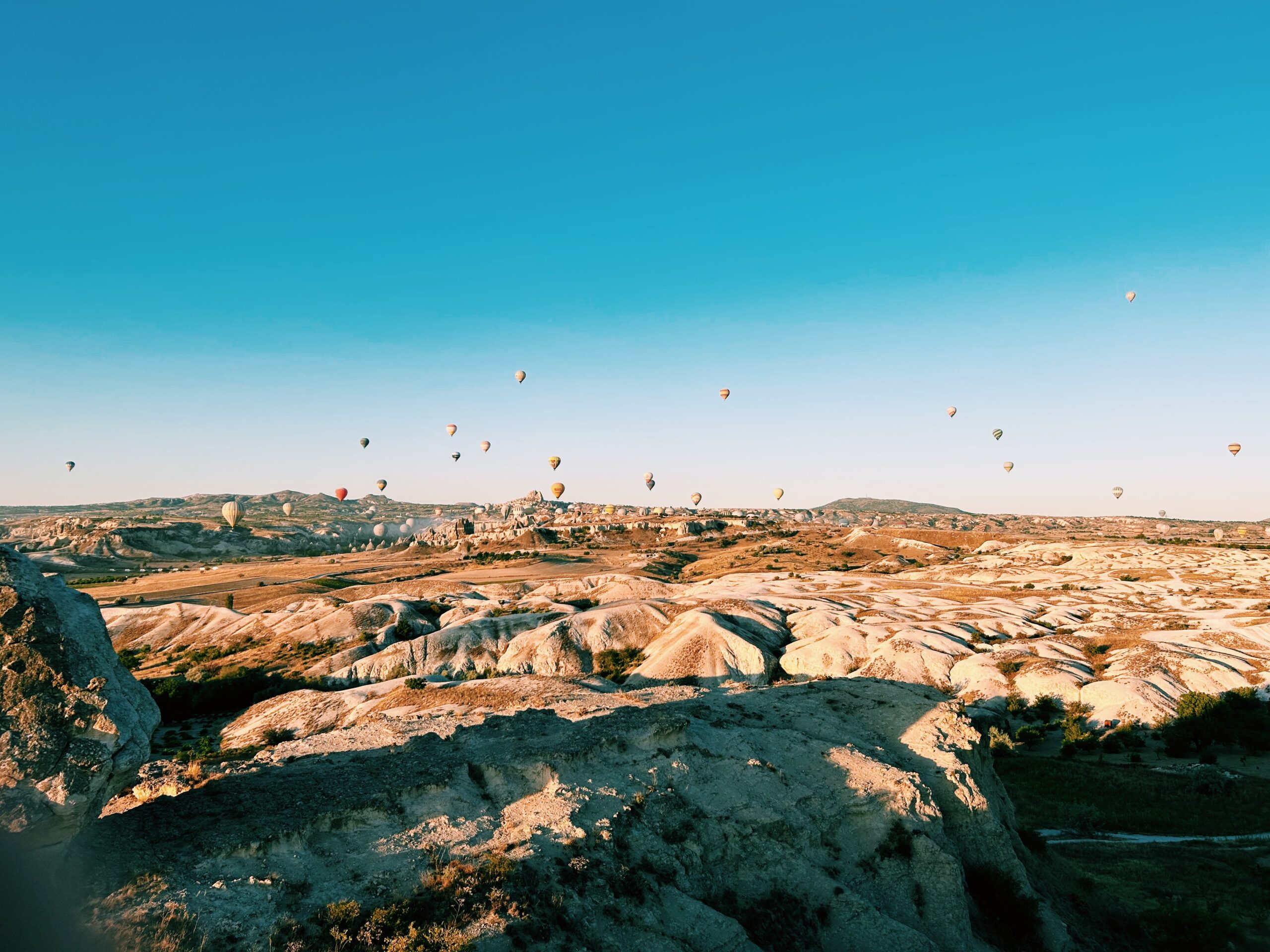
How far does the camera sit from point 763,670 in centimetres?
5528

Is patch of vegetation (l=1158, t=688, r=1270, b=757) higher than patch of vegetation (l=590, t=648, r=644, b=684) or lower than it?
higher

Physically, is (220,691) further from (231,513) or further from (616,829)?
(231,513)

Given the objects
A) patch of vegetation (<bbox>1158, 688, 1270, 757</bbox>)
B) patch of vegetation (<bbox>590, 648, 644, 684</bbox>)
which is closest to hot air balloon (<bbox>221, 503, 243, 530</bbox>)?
patch of vegetation (<bbox>590, 648, 644, 684</bbox>)

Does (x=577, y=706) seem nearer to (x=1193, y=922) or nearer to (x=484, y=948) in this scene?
(x=484, y=948)

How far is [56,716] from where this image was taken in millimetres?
11703

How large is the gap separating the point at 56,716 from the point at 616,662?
52.1 m

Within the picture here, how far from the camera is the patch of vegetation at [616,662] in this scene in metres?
58.9

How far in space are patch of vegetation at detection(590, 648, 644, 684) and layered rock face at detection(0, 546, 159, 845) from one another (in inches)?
1871

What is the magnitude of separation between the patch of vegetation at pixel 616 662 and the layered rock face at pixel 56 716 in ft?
156

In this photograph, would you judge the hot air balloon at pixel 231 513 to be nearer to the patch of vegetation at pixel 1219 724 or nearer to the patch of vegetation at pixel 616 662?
the patch of vegetation at pixel 616 662

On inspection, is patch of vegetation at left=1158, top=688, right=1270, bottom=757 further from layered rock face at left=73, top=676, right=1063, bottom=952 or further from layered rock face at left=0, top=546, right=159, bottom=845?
layered rock face at left=0, top=546, right=159, bottom=845

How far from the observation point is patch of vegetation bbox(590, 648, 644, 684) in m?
58.9

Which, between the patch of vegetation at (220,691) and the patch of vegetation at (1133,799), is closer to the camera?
the patch of vegetation at (1133,799)

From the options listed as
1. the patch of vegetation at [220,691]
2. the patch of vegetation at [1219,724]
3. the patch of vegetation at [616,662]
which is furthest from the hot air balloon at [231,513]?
the patch of vegetation at [1219,724]
